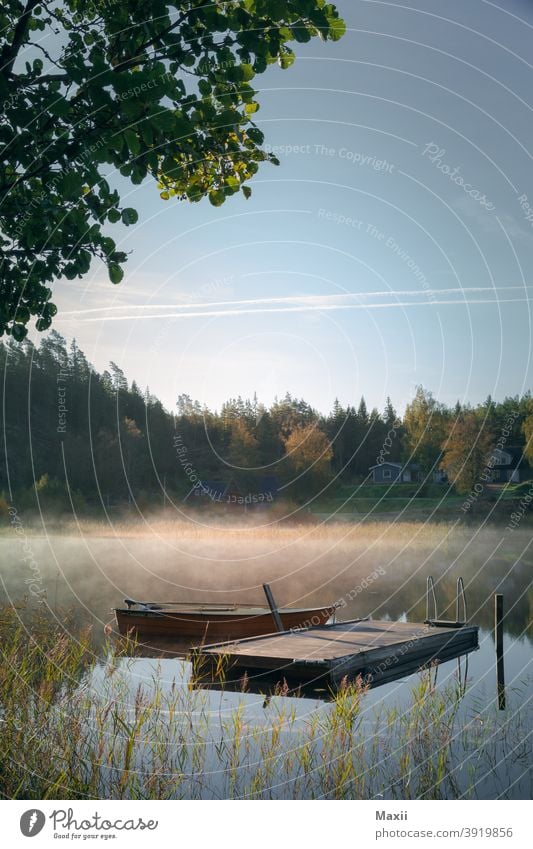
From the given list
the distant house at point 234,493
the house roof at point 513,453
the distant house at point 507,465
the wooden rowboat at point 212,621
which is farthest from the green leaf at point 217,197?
the house roof at point 513,453

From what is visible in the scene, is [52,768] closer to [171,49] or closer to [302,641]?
[171,49]

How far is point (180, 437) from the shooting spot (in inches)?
1287

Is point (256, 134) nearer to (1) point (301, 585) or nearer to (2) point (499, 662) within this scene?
(2) point (499, 662)

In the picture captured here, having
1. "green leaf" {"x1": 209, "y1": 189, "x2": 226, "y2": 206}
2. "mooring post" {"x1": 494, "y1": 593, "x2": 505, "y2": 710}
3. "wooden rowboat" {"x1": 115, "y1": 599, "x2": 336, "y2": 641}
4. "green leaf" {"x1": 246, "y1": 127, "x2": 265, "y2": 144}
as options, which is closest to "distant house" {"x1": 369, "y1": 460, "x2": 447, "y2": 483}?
"wooden rowboat" {"x1": 115, "y1": 599, "x2": 336, "y2": 641}

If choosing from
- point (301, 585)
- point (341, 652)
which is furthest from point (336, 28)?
point (301, 585)

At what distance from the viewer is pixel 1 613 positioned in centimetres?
970

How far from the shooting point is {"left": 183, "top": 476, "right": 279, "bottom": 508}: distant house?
117 feet

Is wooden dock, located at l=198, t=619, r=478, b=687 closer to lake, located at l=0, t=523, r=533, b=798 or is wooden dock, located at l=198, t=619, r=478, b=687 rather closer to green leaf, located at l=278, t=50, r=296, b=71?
lake, located at l=0, t=523, r=533, b=798

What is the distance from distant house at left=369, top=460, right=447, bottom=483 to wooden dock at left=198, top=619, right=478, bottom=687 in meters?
31.7

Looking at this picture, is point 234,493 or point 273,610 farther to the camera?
point 234,493

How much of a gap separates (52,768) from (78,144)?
431cm

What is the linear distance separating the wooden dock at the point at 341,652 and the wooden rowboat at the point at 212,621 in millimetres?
845

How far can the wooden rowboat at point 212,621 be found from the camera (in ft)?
48.0

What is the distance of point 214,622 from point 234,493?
23548 mm
